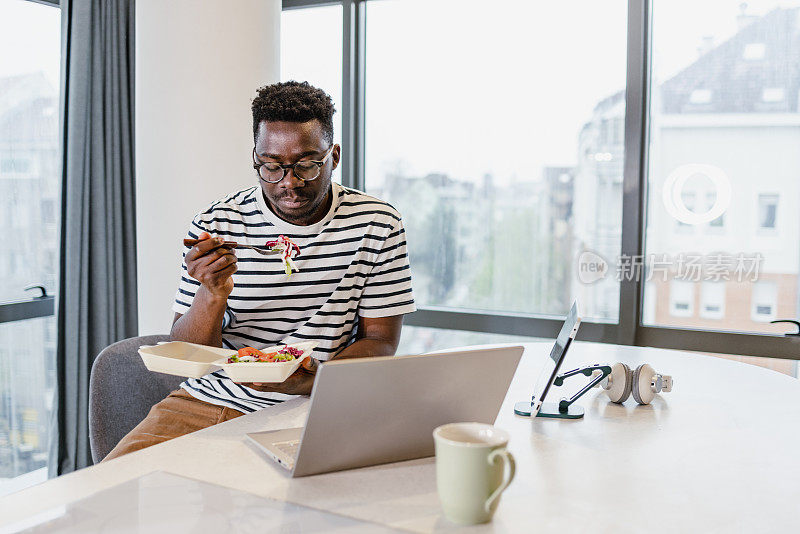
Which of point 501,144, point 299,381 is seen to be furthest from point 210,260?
point 501,144

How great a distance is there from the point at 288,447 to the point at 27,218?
2.43 meters

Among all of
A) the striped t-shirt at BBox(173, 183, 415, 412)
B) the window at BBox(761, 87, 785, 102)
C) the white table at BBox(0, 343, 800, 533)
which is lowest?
the white table at BBox(0, 343, 800, 533)

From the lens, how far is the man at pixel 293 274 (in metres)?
1.67

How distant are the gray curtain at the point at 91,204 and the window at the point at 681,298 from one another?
7.86 ft

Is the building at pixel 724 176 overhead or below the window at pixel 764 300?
overhead

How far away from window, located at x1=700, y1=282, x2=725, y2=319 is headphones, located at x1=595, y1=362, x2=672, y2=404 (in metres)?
1.64

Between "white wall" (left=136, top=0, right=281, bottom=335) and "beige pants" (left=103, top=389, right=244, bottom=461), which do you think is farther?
"white wall" (left=136, top=0, right=281, bottom=335)

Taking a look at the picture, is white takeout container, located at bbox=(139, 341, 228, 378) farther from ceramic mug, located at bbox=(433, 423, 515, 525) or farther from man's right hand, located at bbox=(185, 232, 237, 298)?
ceramic mug, located at bbox=(433, 423, 515, 525)

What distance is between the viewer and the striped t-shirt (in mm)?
1758

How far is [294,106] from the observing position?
1687mm

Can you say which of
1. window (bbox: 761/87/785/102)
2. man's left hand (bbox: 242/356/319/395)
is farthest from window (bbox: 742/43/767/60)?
man's left hand (bbox: 242/356/319/395)

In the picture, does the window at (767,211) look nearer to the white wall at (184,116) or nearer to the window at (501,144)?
the window at (501,144)

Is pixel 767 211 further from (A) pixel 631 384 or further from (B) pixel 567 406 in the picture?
(B) pixel 567 406

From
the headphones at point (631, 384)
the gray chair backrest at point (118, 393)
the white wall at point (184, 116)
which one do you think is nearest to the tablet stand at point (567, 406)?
the headphones at point (631, 384)
